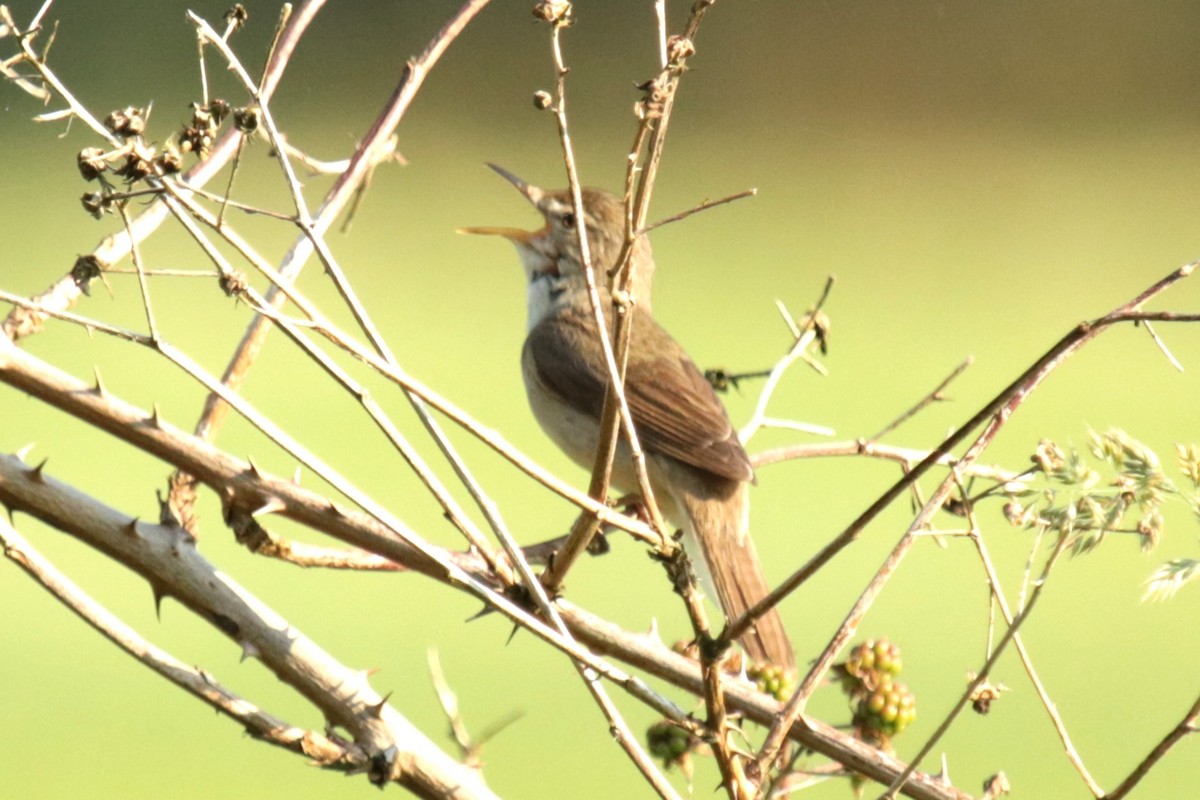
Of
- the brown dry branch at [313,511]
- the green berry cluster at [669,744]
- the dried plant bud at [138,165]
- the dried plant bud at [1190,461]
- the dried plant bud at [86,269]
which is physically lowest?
the green berry cluster at [669,744]

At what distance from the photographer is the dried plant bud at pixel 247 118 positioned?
1.56m

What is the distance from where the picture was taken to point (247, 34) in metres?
21.8

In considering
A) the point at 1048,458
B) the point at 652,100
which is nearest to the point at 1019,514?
the point at 1048,458

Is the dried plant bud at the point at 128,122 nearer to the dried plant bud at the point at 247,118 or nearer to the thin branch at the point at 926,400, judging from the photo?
the dried plant bud at the point at 247,118

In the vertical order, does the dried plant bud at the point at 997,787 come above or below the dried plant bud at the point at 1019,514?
below

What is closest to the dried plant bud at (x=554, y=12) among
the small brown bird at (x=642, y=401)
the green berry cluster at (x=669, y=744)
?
the green berry cluster at (x=669, y=744)

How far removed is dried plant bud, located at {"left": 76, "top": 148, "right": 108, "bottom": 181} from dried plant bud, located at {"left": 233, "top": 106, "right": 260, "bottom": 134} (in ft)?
0.47

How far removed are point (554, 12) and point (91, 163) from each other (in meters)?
0.45

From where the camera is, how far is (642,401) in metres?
4.12

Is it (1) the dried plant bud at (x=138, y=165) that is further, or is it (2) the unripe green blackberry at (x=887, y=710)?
(2) the unripe green blackberry at (x=887, y=710)

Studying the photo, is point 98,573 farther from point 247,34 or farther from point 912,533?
point 912,533

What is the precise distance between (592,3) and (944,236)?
6.48m

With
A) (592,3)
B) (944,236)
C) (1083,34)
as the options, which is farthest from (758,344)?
(1083,34)

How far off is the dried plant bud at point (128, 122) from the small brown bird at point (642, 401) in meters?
2.04
